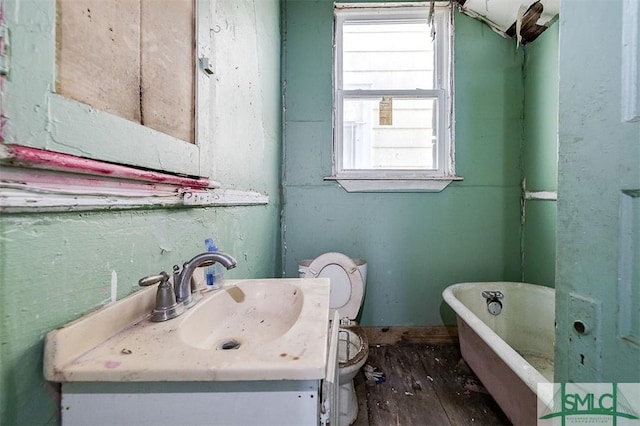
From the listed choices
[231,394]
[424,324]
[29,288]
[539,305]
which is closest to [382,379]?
[424,324]

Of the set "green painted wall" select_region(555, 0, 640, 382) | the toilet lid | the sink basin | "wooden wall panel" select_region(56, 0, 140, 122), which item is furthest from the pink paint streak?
the toilet lid

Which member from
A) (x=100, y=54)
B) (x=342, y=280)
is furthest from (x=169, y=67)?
(x=342, y=280)

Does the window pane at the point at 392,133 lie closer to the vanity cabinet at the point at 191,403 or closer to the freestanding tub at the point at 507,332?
the freestanding tub at the point at 507,332

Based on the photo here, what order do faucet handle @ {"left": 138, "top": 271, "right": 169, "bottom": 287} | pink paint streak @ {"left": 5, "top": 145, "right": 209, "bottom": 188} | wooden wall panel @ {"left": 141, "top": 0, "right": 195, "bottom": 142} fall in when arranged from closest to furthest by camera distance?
pink paint streak @ {"left": 5, "top": 145, "right": 209, "bottom": 188}, faucet handle @ {"left": 138, "top": 271, "right": 169, "bottom": 287}, wooden wall panel @ {"left": 141, "top": 0, "right": 195, "bottom": 142}

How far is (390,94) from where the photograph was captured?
2.15 m

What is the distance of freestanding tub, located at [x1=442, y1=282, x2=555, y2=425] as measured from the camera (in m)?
1.27

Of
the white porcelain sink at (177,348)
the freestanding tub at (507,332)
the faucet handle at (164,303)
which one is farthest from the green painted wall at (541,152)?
the faucet handle at (164,303)

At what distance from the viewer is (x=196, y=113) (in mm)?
931

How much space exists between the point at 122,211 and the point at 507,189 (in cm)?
233

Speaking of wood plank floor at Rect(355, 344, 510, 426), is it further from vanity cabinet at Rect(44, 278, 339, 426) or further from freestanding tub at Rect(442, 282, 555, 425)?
vanity cabinet at Rect(44, 278, 339, 426)

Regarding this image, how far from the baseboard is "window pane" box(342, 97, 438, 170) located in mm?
1185

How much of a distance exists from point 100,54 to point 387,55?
2.03 meters

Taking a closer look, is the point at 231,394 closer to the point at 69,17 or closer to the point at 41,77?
the point at 41,77

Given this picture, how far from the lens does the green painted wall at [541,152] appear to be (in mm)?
1801
